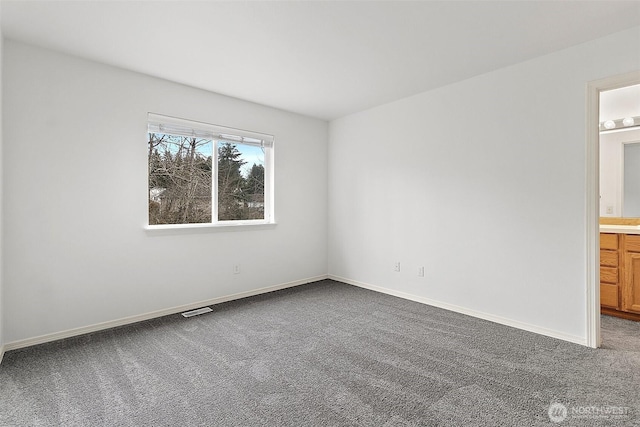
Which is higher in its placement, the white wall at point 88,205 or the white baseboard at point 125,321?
the white wall at point 88,205

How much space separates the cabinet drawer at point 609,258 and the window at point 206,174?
12.6ft

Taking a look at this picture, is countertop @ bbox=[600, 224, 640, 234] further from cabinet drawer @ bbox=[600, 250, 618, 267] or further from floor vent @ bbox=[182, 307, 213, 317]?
floor vent @ bbox=[182, 307, 213, 317]

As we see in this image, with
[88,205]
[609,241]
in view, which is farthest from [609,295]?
[88,205]

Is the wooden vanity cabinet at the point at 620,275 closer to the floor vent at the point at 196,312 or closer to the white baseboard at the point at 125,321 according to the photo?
the white baseboard at the point at 125,321

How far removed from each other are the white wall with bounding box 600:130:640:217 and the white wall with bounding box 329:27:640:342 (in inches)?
69.6

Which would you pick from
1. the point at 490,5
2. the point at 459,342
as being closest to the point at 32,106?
the point at 490,5

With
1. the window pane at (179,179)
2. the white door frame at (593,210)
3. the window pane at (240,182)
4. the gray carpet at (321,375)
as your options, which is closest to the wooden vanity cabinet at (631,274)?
the gray carpet at (321,375)

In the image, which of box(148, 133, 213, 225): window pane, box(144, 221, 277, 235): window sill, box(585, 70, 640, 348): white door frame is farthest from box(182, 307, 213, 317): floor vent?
box(585, 70, 640, 348): white door frame

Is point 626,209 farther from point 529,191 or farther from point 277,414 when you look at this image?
point 277,414

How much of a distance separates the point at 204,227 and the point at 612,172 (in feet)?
16.1

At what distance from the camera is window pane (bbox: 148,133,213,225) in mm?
3443

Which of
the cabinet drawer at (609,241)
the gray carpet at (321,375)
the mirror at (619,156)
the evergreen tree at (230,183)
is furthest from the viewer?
the evergreen tree at (230,183)

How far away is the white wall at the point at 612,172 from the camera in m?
3.78

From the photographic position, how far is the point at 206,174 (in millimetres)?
3807
